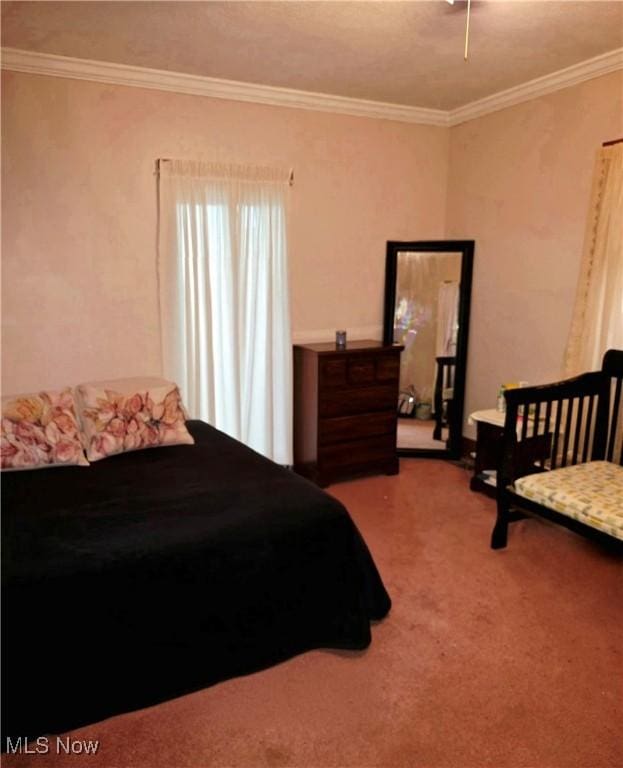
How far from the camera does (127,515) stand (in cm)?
205

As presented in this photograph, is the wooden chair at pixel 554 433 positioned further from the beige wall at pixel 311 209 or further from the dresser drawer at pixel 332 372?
the dresser drawer at pixel 332 372

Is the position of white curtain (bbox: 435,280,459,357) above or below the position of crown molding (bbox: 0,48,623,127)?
below

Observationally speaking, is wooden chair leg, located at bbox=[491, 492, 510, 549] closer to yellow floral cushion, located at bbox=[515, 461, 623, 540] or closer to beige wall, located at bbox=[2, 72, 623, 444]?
yellow floral cushion, located at bbox=[515, 461, 623, 540]

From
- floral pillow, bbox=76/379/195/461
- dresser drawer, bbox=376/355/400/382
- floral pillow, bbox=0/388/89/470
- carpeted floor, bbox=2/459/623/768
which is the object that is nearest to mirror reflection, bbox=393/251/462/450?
dresser drawer, bbox=376/355/400/382

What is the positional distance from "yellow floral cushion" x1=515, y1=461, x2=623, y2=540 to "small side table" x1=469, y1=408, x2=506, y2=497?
0.74 metres

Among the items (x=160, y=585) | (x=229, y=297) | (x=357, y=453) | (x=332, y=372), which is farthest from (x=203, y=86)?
(x=160, y=585)

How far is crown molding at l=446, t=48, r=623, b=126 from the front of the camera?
3.06 m

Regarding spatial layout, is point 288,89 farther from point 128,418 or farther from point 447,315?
point 128,418

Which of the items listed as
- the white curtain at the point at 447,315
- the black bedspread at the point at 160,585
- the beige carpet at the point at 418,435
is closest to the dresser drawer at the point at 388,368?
the white curtain at the point at 447,315

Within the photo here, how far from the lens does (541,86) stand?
135 inches

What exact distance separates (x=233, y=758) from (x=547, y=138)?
3.55 meters

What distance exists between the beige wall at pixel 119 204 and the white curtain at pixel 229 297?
0.38ft

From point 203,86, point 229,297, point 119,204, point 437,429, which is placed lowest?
Answer: point 437,429

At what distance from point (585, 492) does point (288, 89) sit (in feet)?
9.36
